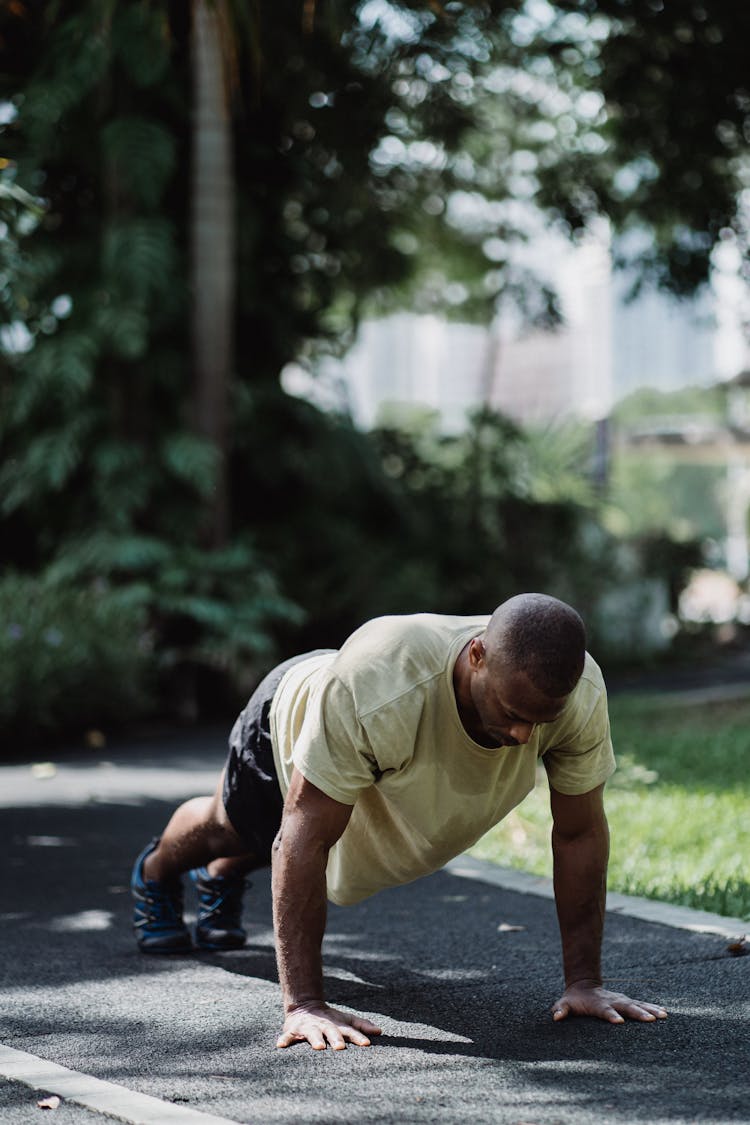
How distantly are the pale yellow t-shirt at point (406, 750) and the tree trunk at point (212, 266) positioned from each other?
854 cm

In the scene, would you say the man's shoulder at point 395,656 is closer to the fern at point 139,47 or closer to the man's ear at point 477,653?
the man's ear at point 477,653

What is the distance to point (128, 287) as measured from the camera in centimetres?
1179

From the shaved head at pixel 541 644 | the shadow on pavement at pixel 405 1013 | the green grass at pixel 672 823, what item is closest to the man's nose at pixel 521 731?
the shaved head at pixel 541 644

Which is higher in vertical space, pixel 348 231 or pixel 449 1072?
pixel 348 231

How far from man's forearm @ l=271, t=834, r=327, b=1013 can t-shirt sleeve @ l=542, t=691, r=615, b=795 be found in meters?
0.66

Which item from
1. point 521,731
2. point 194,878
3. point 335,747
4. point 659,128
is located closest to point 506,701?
point 521,731

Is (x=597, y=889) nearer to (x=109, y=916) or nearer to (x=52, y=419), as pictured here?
(x=109, y=916)

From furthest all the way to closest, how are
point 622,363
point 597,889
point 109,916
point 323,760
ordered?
point 622,363 < point 109,916 < point 597,889 < point 323,760

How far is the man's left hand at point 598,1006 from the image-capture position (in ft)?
12.9

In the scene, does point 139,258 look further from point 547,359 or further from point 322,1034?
point 547,359

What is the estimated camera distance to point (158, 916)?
4777 millimetres

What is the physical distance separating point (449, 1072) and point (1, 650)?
23.5 ft

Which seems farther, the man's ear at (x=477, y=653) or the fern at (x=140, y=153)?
the fern at (x=140, y=153)

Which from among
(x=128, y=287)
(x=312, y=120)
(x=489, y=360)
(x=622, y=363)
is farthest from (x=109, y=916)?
(x=622, y=363)
